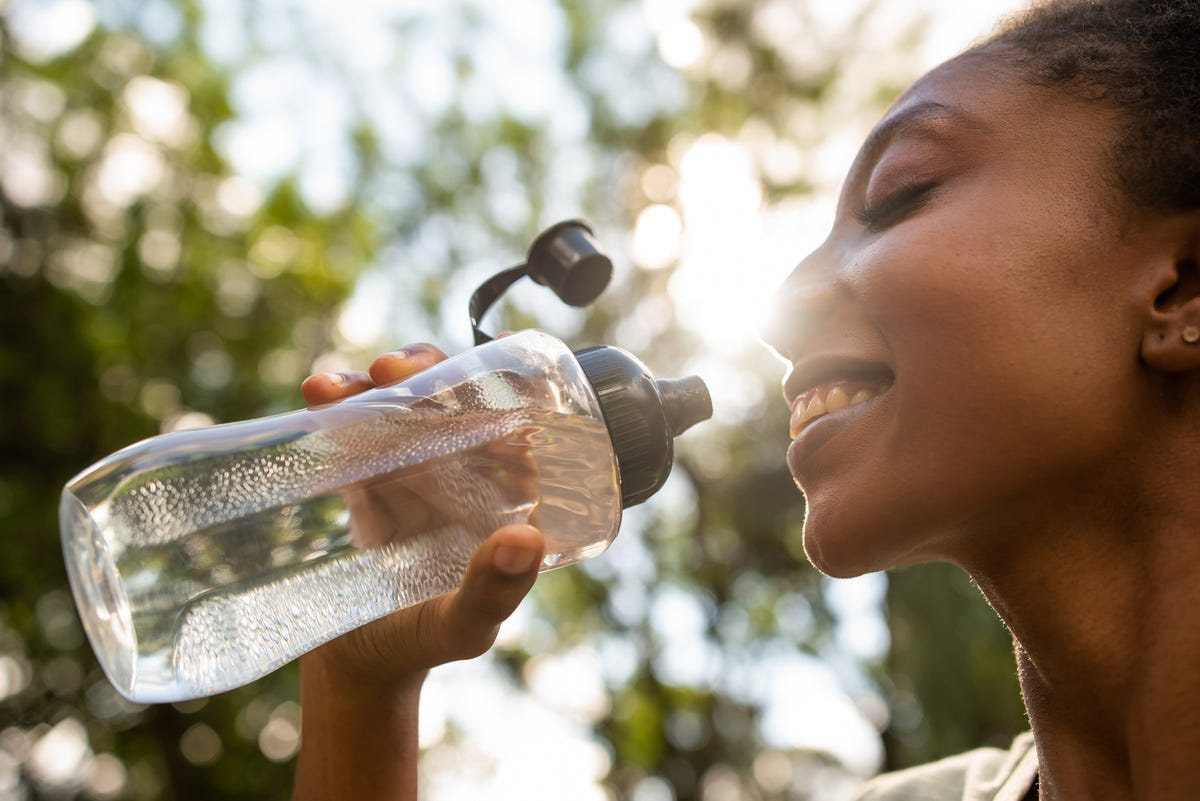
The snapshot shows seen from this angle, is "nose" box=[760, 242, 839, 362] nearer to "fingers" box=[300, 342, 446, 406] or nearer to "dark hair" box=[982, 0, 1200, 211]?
"dark hair" box=[982, 0, 1200, 211]

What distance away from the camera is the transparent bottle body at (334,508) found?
6.07 feet

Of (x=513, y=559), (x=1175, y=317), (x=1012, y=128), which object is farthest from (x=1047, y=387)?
(x=513, y=559)

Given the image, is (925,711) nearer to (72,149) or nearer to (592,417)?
(592,417)

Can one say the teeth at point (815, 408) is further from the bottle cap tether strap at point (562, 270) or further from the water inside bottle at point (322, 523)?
the bottle cap tether strap at point (562, 270)

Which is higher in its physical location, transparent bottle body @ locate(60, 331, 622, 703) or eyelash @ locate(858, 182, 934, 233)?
eyelash @ locate(858, 182, 934, 233)

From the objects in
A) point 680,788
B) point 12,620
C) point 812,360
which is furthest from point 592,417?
point 680,788

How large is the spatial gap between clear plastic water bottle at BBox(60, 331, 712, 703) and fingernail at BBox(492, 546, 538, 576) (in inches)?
12.2

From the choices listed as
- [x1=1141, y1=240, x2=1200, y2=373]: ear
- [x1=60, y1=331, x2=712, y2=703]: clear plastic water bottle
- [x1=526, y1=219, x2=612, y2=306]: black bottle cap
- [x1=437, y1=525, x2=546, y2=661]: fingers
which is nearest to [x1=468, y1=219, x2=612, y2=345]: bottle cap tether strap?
[x1=526, y1=219, x2=612, y2=306]: black bottle cap

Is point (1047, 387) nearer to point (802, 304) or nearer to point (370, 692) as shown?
point (802, 304)

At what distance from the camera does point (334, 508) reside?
198 cm

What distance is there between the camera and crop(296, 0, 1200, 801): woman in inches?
60.2

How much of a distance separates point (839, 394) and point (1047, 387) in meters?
0.35

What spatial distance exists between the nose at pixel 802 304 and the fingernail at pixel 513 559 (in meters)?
0.65

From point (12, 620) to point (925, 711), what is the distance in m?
10.2
